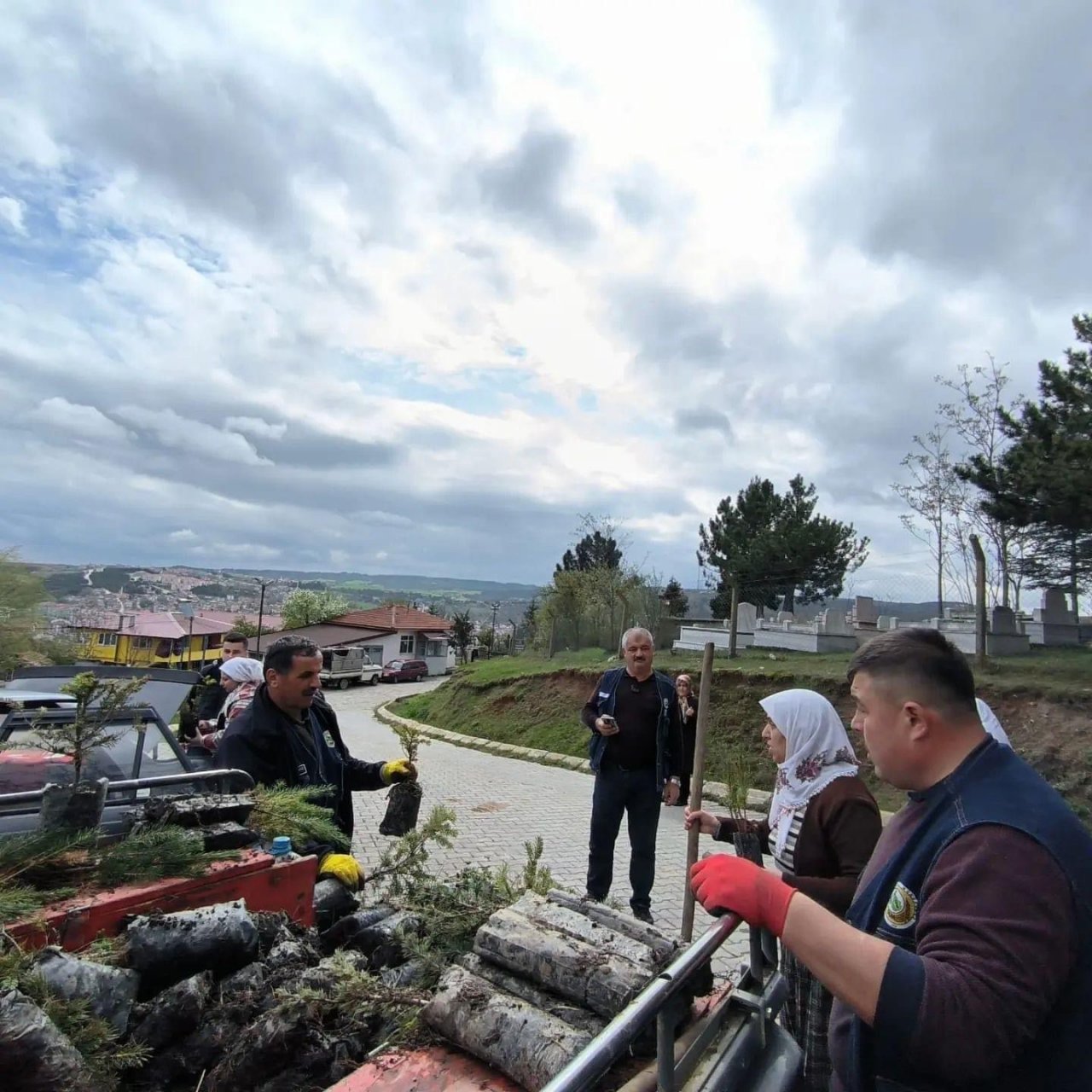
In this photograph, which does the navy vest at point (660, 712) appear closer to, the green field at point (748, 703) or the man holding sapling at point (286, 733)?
the green field at point (748, 703)

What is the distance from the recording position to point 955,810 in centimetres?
121

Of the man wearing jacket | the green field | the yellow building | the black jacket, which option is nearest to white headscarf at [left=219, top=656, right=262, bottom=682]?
the black jacket

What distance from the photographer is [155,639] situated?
45.1 m

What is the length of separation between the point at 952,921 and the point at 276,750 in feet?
→ 9.64

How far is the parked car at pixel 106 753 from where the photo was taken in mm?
2619

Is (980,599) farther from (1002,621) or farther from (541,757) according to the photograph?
(541,757)

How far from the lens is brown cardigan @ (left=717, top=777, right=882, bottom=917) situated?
2.15 metres

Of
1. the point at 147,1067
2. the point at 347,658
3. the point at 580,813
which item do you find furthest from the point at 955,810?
the point at 347,658

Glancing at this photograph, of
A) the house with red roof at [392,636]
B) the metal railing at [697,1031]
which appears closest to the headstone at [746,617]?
the metal railing at [697,1031]

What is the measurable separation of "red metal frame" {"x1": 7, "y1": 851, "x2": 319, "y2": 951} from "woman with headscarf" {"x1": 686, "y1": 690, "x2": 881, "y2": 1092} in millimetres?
1496

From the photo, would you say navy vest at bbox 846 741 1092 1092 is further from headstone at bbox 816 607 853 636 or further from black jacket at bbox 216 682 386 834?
headstone at bbox 816 607 853 636

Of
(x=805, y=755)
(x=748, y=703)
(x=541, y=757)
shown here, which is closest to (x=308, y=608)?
(x=541, y=757)

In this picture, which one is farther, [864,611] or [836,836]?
[864,611]

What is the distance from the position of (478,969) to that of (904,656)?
129 centimetres
